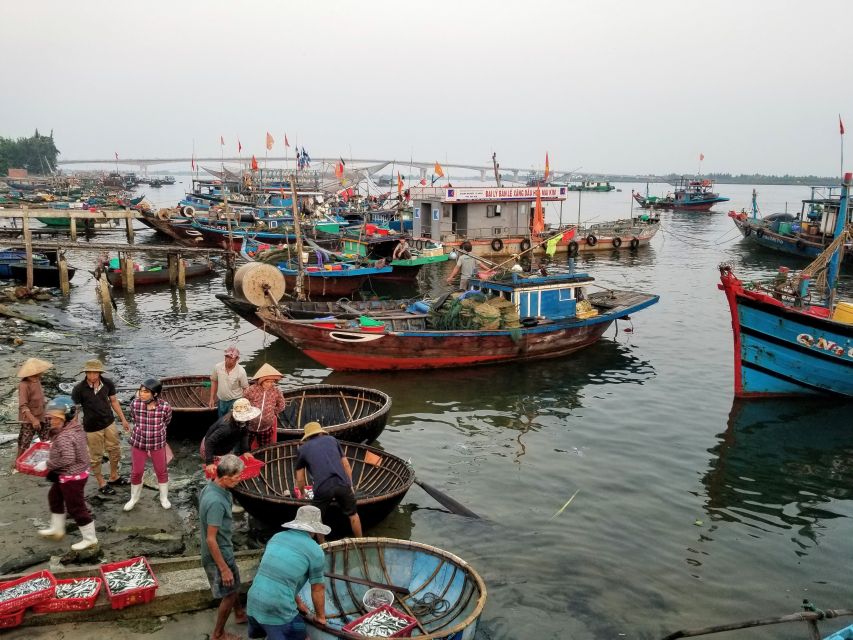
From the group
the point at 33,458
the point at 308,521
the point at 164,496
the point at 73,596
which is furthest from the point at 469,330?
the point at 308,521

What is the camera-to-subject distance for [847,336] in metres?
13.2

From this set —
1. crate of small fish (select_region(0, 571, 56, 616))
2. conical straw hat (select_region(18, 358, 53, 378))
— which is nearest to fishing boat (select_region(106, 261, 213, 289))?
conical straw hat (select_region(18, 358, 53, 378))

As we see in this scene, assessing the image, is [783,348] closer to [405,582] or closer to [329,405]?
A: [329,405]

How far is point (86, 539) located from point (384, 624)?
357 centimetres

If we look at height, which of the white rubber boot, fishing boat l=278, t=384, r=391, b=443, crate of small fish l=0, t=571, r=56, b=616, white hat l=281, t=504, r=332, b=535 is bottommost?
the white rubber boot

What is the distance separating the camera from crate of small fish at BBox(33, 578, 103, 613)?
5820 mm

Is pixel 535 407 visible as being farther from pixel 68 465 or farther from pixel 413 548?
pixel 68 465

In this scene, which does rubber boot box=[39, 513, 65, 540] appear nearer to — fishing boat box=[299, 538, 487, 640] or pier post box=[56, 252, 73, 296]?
fishing boat box=[299, 538, 487, 640]

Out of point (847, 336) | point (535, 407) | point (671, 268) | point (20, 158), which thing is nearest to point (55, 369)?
point (535, 407)

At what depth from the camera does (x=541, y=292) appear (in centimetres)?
1728

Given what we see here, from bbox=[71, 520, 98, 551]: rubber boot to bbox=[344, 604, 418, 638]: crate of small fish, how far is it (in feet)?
10.5

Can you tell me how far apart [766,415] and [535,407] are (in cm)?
498

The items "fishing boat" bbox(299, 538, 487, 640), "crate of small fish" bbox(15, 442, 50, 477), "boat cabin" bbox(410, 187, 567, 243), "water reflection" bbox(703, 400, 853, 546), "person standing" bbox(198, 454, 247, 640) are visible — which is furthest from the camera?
"boat cabin" bbox(410, 187, 567, 243)

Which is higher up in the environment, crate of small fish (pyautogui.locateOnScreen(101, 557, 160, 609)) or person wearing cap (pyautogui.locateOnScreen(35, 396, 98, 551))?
person wearing cap (pyautogui.locateOnScreen(35, 396, 98, 551))
